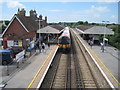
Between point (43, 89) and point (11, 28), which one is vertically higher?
point (11, 28)

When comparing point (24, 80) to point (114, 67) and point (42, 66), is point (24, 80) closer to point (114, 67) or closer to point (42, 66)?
point (42, 66)

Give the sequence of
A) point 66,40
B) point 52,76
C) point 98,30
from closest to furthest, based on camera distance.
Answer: point 52,76, point 66,40, point 98,30

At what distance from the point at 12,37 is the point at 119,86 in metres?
19.1

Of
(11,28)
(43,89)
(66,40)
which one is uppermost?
(11,28)

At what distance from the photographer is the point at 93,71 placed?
15.7 m

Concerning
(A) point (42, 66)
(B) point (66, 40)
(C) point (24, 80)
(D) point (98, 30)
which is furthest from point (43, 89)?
(D) point (98, 30)

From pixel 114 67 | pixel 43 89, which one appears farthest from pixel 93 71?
pixel 43 89

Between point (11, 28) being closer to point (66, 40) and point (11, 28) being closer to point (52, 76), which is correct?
point (66, 40)

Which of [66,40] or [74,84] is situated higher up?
[66,40]

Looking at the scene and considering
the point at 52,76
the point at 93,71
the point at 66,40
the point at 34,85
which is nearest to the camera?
the point at 34,85

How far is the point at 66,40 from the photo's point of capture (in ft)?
77.2

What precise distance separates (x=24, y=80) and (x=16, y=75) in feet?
5.05

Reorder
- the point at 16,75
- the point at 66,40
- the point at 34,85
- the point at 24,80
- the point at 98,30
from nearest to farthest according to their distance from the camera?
the point at 34,85 < the point at 24,80 < the point at 16,75 < the point at 66,40 < the point at 98,30

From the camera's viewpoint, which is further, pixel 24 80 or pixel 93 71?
pixel 93 71
